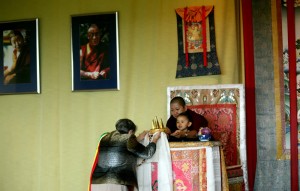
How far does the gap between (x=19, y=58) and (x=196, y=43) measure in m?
2.32

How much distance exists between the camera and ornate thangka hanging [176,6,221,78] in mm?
5590

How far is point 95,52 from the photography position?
6.00m

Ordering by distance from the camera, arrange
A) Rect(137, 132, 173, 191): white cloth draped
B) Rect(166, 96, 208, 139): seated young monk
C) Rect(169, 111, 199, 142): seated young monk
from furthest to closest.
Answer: Rect(166, 96, 208, 139): seated young monk → Rect(169, 111, 199, 142): seated young monk → Rect(137, 132, 173, 191): white cloth draped

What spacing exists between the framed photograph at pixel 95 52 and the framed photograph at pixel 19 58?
533 mm

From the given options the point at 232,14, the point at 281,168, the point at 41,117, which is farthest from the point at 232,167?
the point at 41,117

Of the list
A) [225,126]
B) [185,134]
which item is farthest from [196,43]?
[185,134]

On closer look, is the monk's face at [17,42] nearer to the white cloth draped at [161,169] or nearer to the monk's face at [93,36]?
the monk's face at [93,36]

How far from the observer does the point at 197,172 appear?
4.20m

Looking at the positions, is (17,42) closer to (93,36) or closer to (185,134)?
(93,36)

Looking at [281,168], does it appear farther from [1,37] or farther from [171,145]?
[1,37]

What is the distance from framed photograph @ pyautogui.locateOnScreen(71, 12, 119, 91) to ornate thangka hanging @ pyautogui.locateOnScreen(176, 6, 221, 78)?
822 millimetres

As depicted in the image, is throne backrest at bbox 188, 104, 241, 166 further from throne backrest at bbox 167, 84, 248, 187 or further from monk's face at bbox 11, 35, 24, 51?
monk's face at bbox 11, 35, 24, 51

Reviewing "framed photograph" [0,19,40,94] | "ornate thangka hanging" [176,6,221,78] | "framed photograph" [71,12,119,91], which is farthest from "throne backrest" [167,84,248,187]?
"framed photograph" [0,19,40,94]

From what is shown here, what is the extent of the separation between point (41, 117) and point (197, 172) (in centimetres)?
270
